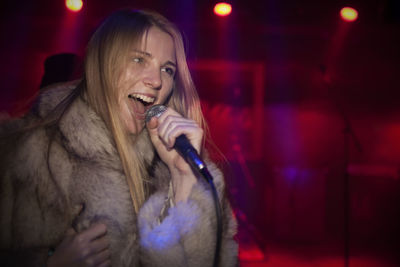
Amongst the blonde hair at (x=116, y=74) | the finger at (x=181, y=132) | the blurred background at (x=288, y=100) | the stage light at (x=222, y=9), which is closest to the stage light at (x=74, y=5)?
the blurred background at (x=288, y=100)

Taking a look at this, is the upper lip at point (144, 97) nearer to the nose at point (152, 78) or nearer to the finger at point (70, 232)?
the nose at point (152, 78)

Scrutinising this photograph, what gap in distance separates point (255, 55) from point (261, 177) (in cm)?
245

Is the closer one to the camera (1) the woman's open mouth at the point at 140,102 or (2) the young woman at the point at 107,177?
(2) the young woman at the point at 107,177

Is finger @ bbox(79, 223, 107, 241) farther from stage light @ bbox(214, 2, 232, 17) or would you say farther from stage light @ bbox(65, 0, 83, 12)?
stage light @ bbox(65, 0, 83, 12)

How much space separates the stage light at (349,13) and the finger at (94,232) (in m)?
5.21

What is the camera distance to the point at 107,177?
3.97ft

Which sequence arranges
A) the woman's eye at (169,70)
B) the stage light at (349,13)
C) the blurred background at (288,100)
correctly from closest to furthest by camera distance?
the woman's eye at (169,70)
the stage light at (349,13)
the blurred background at (288,100)

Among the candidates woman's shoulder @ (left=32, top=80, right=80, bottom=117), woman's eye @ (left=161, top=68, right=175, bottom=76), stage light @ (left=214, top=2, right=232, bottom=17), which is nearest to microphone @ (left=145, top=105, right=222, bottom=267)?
woman's eye @ (left=161, top=68, right=175, bottom=76)

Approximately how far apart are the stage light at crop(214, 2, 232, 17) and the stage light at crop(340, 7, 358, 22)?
1.95 meters

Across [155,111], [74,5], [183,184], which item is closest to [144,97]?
[155,111]

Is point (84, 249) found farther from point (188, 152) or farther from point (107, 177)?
point (188, 152)

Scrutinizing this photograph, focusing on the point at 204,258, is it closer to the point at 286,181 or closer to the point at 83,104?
the point at 83,104

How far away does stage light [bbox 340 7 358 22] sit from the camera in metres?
4.73

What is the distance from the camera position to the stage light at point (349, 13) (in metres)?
4.73
